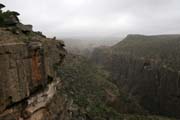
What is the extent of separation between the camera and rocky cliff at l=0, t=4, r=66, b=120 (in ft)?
89.7

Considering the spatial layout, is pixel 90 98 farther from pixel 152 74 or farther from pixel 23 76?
pixel 152 74

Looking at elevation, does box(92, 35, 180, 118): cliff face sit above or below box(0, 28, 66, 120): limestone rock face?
below

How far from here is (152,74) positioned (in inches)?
5945

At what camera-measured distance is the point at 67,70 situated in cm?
9944

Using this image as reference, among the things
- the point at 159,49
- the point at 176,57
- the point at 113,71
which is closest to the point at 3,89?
the point at 176,57

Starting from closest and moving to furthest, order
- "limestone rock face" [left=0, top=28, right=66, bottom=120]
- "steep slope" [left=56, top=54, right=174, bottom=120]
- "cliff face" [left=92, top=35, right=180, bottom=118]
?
"limestone rock face" [left=0, top=28, right=66, bottom=120] < "steep slope" [left=56, top=54, right=174, bottom=120] < "cliff face" [left=92, top=35, right=180, bottom=118]

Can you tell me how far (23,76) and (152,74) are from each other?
128 meters

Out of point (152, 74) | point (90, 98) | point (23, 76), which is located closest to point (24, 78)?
point (23, 76)

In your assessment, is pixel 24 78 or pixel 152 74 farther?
pixel 152 74

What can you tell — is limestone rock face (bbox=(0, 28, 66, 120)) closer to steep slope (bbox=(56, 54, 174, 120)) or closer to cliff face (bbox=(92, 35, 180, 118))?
steep slope (bbox=(56, 54, 174, 120))

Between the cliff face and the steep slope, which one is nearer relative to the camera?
the steep slope

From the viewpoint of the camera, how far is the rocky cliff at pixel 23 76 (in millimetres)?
27344

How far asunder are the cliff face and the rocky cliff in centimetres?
10748

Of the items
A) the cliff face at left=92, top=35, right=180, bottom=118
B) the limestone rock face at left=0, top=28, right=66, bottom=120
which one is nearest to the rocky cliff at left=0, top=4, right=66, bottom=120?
the limestone rock face at left=0, top=28, right=66, bottom=120
